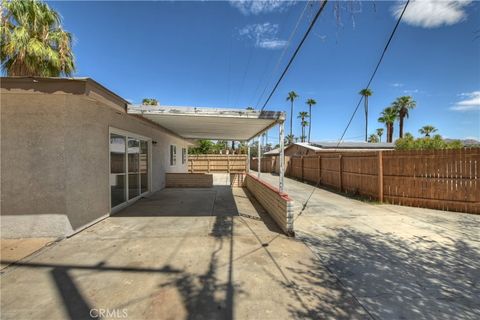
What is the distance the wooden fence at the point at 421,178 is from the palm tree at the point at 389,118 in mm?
33035

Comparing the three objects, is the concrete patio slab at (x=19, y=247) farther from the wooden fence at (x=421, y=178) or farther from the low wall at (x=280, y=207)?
the wooden fence at (x=421, y=178)

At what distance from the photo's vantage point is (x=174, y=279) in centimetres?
322

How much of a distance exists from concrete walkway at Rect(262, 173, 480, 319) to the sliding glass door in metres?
5.16

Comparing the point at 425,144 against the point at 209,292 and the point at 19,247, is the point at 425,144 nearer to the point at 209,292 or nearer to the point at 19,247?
the point at 209,292

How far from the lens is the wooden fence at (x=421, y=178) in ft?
23.6

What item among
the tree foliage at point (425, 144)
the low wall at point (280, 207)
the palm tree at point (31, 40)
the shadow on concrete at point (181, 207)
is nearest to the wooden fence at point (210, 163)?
the shadow on concrete at point (181, 207)

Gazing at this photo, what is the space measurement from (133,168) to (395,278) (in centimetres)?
775

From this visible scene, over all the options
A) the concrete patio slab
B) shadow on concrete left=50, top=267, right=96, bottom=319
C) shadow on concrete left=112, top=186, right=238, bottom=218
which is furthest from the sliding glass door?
shadow on concrete left=50, top=267, right=96, bottom=319

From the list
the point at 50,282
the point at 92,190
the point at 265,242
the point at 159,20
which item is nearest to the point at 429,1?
the point at 265,242

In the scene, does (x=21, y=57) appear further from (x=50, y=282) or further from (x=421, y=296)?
(x=421, y=296)

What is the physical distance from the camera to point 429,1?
11.8 feet

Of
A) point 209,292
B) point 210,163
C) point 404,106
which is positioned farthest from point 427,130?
point 209,292

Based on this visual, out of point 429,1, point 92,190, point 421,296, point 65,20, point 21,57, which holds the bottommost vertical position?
point 421,296

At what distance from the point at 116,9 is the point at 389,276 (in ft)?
35.0
